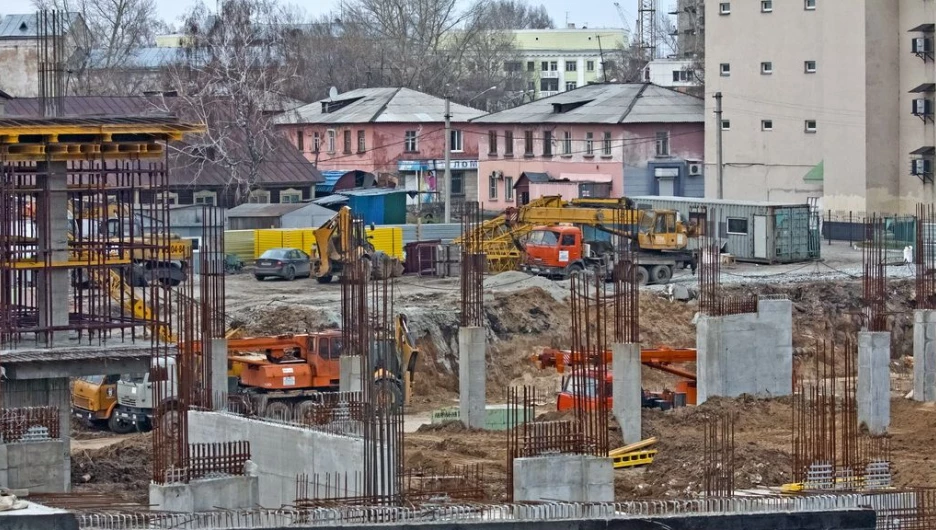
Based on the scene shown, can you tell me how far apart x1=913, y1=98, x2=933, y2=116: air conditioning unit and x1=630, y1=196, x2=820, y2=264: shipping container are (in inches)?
396

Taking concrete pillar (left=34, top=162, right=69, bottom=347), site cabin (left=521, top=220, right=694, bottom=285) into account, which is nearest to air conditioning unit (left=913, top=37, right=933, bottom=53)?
site cabin (left=521, top=220, right=694, bottom=285)

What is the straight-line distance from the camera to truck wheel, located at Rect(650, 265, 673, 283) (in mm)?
45062

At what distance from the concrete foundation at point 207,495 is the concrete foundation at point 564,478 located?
2717mm

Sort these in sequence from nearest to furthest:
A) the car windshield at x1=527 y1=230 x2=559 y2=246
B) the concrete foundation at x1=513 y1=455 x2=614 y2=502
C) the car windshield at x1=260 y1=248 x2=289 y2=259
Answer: the concrete foundation at x1=513 y1=455 x2=614 y2=502 → the car windshield at x1=527 y1=230 x2=559 y2=246 → the car windshield at x1=260 y1=248 x2=289 y2=259

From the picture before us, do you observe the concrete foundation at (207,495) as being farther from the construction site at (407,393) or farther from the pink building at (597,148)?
the pink building at (597,148)

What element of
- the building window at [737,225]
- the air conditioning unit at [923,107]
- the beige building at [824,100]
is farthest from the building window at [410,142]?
the building window at [737,225]

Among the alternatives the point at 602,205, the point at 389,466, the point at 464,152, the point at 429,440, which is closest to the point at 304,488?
the point at 389,466

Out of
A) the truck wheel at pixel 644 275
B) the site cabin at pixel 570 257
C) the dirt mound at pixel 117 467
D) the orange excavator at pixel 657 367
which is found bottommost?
the dirt mound at pixel 117 467

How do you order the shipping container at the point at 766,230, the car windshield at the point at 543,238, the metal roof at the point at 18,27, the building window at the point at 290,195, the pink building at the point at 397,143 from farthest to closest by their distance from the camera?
the pink building at the point at 397,143
the metal roof at the point at 18,27
the building window at the point at 290,195
the shipping container at the point at 766,230
the car windshield at the point at 543,238

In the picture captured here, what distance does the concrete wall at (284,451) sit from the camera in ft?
66.0

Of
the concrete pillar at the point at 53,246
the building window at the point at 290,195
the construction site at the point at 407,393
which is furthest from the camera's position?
the building window at the point at 290,195

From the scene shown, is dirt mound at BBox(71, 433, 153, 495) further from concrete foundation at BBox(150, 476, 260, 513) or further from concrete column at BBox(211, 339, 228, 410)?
concrete foundation at BBox(150, 476, 260, 513)

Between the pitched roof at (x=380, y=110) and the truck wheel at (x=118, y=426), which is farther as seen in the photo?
the pitched roof at (x=380, y=110)

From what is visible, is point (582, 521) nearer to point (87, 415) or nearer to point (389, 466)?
point (389, 466)
